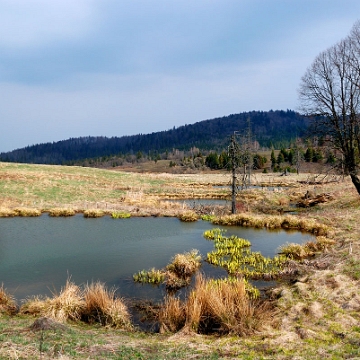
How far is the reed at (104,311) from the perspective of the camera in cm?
854

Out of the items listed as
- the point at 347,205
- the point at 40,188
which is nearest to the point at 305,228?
the point at 347,205

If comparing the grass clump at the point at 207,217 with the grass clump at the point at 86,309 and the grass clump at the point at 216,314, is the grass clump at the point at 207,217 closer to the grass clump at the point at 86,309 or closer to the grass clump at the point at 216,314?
the grass clump at the point at 216,314

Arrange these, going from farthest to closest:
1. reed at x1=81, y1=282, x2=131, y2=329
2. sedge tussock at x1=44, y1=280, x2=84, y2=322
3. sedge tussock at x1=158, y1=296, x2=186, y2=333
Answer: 1. sedge tussock at x1=44, y1=280, x2=84, y2=322
2. reed at x1=81, y1=282, x2=131, y2=329
3. sedge tussock at x1=158, y1=296, x2=186, y2=333

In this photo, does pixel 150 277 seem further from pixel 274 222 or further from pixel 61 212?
pixel 61 212

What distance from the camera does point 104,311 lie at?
875 centimetres

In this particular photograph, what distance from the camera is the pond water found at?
12555 millimetres

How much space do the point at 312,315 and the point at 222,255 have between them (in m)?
7.80

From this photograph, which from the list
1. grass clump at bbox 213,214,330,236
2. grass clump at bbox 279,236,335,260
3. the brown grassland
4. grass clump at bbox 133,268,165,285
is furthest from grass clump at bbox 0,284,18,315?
grass clump at bbox 213,214,330,236

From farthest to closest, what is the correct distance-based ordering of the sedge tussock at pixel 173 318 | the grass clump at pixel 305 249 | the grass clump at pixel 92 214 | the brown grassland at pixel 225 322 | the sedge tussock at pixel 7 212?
the grass clump at pixel 92 214 < the sedge tussock at pixel 7 212 < the grass clump at pixel 305 249 < the sedge tussock at pixel 173 318 < the brown grassland at pixel 225 322

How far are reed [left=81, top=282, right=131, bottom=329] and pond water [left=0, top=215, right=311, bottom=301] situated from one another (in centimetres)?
214

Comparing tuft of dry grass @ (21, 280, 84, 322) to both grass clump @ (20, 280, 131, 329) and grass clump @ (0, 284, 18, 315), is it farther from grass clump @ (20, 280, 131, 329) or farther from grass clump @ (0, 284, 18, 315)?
grass clump @ (0, 284, 18, 315)

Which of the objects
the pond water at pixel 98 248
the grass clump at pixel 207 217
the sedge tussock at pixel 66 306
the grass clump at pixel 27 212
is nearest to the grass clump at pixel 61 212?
the pond water at pixel 98 248

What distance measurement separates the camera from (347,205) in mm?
24219

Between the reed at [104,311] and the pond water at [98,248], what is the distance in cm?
214
